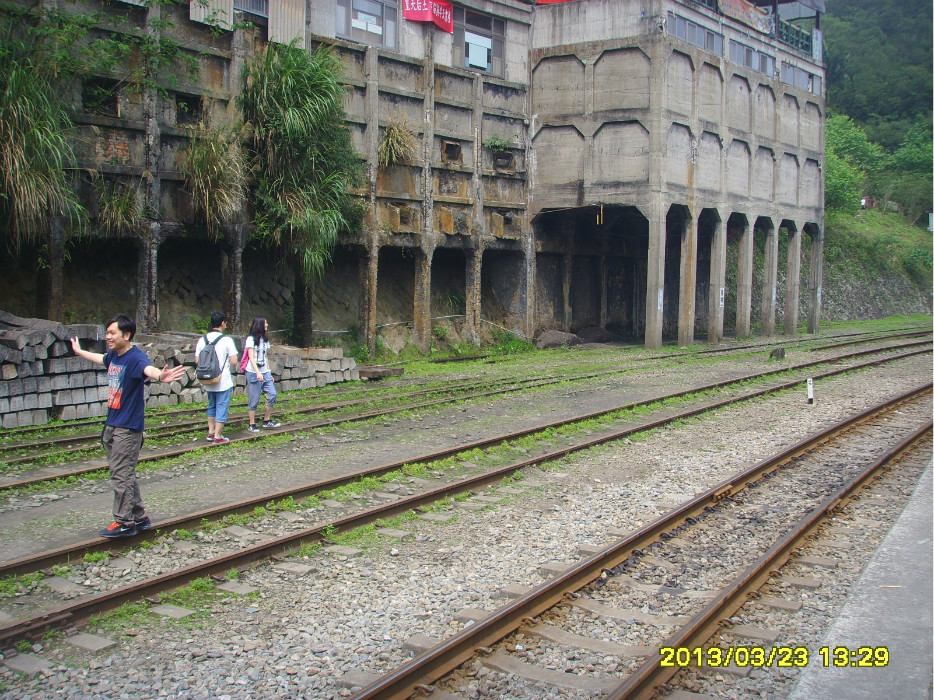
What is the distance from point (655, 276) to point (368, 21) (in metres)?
12.3

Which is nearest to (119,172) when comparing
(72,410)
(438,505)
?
(72,410)

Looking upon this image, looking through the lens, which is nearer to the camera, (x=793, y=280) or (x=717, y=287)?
(x=717, y=287)

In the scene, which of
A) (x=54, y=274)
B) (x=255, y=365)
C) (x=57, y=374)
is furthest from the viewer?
(x=54, y=274)

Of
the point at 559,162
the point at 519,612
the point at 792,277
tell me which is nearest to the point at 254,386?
the point at 519,612

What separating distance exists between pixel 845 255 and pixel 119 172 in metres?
45.8

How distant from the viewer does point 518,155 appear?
2956 centimetres

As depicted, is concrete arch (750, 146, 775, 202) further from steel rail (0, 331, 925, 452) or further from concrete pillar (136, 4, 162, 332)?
concrete pillar (136, 4, 162, 332)

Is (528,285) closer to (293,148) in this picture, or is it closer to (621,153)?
(621,153)

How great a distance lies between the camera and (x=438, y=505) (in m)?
8.88

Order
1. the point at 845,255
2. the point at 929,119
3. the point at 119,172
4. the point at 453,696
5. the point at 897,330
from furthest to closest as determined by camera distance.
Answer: the point at 929,119
the point at 845,255
the point at 897,330
the point at 119,172
the point at 453,696

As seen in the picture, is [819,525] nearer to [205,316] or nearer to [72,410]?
[72,410]

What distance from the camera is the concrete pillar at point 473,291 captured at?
28062 mm

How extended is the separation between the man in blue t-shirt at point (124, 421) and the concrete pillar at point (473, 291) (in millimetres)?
21019

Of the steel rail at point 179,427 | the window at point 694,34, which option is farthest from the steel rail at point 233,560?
the window at point 694,34
